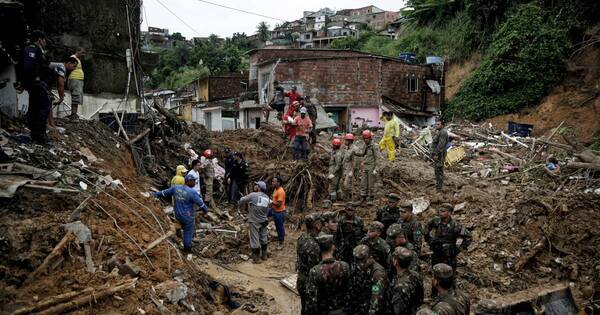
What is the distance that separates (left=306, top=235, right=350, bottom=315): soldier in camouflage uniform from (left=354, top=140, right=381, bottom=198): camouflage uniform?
20.5 ft

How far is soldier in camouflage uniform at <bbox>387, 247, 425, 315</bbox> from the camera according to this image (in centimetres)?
504

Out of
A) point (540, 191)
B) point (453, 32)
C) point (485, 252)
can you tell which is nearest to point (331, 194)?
point (485, 252)

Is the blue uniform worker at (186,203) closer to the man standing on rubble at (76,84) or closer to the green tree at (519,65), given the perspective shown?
the man standing on rubble at (76,84)

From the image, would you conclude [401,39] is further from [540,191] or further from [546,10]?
[540,191]

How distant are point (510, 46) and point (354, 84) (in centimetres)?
868

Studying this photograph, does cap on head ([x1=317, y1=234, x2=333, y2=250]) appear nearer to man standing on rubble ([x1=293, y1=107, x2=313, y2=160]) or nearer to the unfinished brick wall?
man standing on rubble ([x1=293, y1=107, x2=313, y2=160])

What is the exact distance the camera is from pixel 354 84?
26.4 meters

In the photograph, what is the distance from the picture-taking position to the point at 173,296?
5.59 m

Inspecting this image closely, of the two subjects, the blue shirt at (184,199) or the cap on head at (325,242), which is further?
the blue shirt at (184,199)

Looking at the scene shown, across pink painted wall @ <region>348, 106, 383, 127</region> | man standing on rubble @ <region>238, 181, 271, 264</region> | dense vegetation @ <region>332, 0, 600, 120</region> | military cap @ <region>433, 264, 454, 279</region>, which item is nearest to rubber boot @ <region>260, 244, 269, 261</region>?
man standing on rubble @ <region>238, 181, 271, 264</region>

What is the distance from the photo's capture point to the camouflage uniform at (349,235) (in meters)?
7.48

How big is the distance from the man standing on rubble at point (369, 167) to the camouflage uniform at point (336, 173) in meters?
0.45

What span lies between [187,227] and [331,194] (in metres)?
4.54

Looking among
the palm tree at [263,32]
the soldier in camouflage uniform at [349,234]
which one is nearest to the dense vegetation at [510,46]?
the soldier in camouflage uniform at [349,234]
